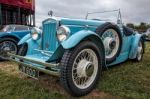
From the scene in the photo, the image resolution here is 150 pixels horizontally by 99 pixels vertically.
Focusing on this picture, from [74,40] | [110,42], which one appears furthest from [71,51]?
[110,42]

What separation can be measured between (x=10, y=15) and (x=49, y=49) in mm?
12793

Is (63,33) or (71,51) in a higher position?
(63,33)

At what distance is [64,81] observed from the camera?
3523 millimetres

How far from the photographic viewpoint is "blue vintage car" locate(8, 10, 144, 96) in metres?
3.60

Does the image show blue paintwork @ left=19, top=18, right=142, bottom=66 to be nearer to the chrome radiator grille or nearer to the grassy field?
the chrome radiator grille

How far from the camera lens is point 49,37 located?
4637mm

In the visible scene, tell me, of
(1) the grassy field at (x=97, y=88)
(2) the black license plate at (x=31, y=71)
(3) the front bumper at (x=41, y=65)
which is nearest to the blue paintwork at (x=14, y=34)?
(1) the grassy field at (x=97, y=88)

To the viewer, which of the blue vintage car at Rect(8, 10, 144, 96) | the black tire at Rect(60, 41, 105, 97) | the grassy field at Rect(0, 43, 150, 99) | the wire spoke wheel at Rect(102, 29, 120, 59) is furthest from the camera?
the wire spoke wheel at Rect(102, 29, 120, 59)

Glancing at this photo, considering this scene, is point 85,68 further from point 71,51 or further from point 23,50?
point 23,50

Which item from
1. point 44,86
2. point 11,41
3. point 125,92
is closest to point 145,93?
point 125,92

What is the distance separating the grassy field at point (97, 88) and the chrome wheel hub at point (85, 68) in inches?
9.7

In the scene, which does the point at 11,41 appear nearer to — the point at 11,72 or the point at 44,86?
the point at 11,72

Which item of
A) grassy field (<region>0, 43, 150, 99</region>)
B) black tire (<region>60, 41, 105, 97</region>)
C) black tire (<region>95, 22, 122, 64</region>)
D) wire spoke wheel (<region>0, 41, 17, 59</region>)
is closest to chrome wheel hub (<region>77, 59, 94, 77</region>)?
black tire (<region>60, 41, 105, 97</region>)

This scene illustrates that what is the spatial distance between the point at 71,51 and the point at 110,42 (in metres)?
1.62
